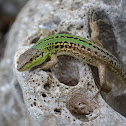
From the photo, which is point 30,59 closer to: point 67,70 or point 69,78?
point 67,70

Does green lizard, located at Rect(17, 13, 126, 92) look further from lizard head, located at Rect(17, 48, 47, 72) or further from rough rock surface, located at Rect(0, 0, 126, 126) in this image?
rough rock surface, located at Rect(0, 0, 126, 126)

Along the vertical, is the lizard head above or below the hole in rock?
above

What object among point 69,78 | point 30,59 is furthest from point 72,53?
point 30,59

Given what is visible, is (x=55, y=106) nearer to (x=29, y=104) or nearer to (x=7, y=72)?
(x=29, y=104)

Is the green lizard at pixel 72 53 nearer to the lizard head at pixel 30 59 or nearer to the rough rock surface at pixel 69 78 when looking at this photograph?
the lizard head at pixel 30 59

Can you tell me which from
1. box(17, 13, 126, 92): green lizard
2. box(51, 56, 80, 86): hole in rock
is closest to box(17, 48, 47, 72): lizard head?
box(17, 13, 126, 92): green lizard
